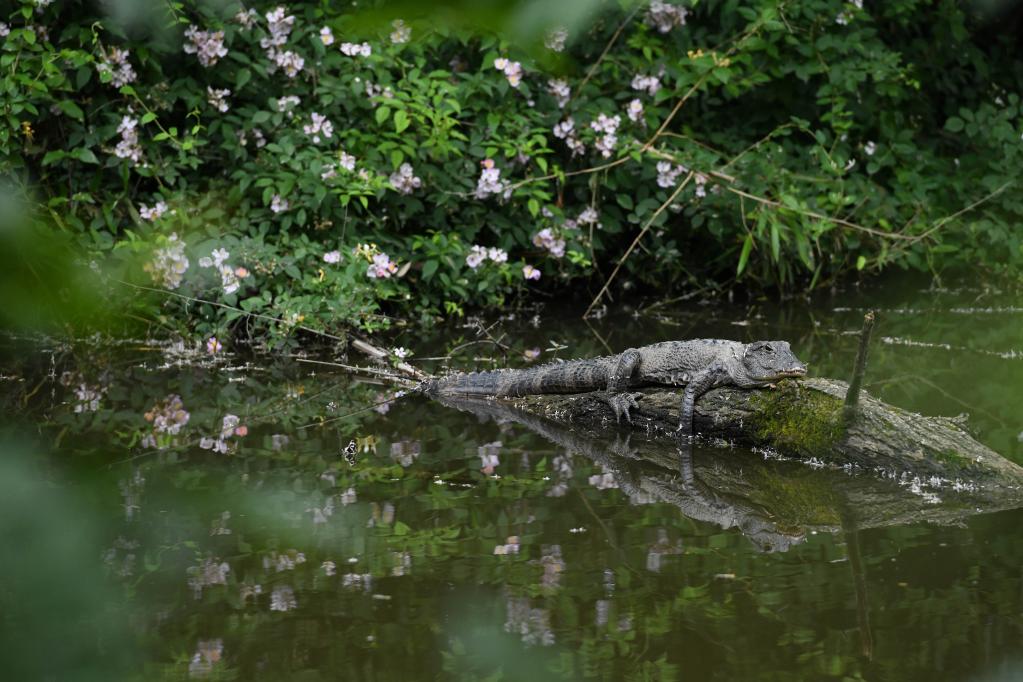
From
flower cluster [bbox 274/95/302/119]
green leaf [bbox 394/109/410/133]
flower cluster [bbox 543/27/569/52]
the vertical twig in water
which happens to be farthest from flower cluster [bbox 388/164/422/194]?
flower cluster [bbox 543/27/569/52]

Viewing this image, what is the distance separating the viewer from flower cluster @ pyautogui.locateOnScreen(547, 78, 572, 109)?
9461mm

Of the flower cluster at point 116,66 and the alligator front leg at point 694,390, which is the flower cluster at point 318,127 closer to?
the flower cluster at point 116,66

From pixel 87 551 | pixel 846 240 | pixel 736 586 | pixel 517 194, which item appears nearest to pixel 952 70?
pixel 846 240

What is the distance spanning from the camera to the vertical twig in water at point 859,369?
4941mm

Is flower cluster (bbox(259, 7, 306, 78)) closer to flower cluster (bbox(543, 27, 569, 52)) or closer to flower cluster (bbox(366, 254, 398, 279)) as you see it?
flower cluster (bbox(366, 254, 398, 279))

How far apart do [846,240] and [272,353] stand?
441cm

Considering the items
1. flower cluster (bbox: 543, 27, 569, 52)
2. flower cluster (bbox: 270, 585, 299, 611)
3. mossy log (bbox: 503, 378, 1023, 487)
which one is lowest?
flower cluster (bbox: 270, 585, 299, 611)

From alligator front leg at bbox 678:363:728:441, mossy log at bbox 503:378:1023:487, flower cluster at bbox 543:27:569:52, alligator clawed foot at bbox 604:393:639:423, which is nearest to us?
flower cluster at bbox 543:27:569:52

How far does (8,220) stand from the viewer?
1255 mm

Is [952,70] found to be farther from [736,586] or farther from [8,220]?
[8,220]

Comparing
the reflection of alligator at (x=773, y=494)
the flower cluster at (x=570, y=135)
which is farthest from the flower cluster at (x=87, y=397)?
the flower cluster at (x=570, y=135)

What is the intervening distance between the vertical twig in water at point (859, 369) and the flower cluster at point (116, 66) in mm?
5326

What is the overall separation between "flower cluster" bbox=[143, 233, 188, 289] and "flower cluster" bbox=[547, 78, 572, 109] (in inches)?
123

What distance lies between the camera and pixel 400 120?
333 inches
